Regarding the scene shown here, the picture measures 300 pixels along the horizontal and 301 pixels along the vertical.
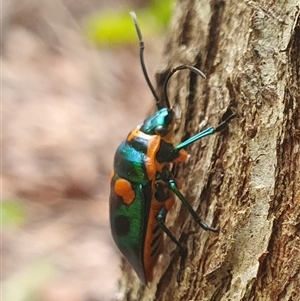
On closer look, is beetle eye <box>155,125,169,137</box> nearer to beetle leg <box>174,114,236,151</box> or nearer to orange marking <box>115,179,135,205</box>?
beetle leg <box>174,114,236,151</box>

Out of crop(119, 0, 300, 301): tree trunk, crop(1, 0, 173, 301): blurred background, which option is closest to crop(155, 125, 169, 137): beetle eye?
crop(119, 0, 300, 301): tree trunk

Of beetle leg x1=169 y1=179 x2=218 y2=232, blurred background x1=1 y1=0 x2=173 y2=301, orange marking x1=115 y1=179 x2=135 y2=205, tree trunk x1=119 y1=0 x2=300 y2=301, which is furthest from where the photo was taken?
blurred background x1=1 y1=0 x2=173 y2=301

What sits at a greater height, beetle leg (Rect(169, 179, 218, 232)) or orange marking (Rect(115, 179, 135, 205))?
orange marking (Rect(115, 179, 135, 205))

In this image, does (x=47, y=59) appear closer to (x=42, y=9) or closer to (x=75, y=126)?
(x=42, y=9)

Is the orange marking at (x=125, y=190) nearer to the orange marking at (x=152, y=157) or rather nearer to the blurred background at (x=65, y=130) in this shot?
the orange marking at (x=152, y=157)

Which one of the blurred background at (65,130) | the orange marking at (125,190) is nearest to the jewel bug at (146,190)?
the orange marking at (125,190)

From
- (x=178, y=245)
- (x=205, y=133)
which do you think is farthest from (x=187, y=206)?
(x=205, y=133)
